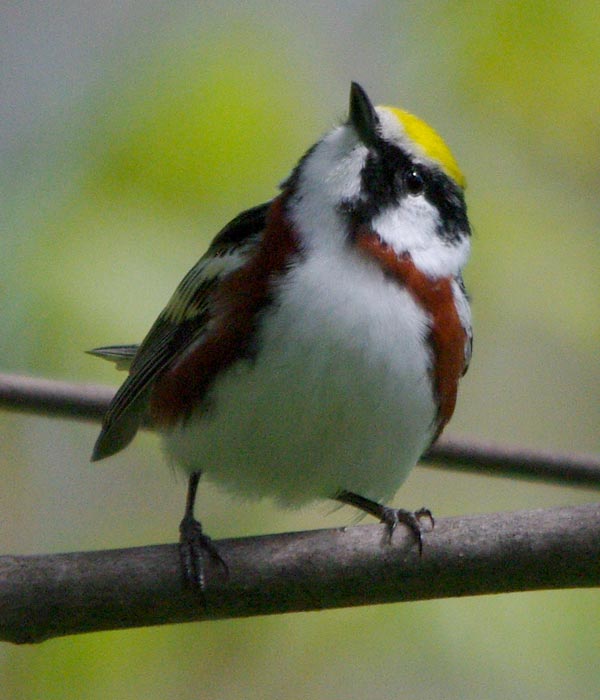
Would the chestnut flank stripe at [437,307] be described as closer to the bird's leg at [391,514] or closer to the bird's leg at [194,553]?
the bird's leg at [391,514]

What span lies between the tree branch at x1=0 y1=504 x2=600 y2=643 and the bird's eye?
1164mm

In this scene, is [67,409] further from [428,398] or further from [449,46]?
[449,46]

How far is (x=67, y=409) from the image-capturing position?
385 cm

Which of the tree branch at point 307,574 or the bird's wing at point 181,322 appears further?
the bird's wing at point 181,322

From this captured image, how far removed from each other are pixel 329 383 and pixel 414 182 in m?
0.76

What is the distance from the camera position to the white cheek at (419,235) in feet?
11.7

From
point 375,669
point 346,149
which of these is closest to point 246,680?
point 375,669

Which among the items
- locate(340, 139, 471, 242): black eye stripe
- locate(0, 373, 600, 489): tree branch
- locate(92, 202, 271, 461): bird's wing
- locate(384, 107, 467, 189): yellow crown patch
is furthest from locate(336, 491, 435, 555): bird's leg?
locate(384, 107, 467, 189): yellow crown patch

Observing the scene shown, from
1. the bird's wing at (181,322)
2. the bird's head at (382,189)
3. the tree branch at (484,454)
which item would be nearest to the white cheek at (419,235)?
the bird's head at (382,189)

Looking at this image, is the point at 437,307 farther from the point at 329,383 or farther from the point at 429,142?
the point at 429,142

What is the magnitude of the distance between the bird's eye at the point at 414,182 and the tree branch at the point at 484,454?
91 cm

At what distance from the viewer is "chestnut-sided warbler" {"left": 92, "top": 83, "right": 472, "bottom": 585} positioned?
11.3 ft

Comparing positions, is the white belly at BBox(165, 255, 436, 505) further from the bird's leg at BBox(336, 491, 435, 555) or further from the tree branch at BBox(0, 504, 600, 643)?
the tree branch at BBox(0, 504, 600, 643)

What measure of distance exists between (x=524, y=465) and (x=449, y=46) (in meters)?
1.81
